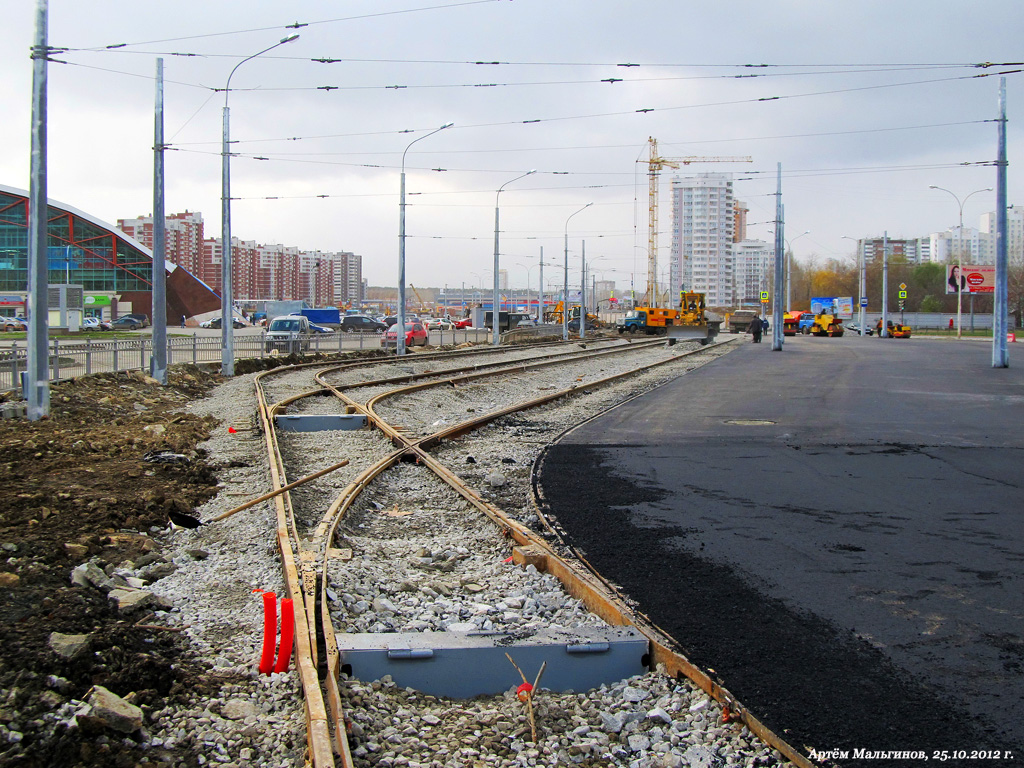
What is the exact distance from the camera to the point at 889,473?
37.8 feet

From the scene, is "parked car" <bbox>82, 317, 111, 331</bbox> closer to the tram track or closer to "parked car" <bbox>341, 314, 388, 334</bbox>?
"parked car" <bbox>341, 314, 388, 334</bbox>

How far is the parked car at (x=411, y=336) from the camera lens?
4647 centimetres

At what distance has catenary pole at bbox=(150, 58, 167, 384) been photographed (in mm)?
23734

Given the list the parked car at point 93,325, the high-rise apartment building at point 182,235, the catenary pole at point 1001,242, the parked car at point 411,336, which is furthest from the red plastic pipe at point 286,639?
the high-rise apartment building at point 182,235

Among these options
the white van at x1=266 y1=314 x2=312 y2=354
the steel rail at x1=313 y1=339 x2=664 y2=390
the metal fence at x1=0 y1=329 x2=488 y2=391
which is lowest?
the steel rail at x1=313 y1=339 x2=664 y2=390

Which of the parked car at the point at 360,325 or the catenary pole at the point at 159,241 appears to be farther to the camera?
the parked car at the point at 360,325

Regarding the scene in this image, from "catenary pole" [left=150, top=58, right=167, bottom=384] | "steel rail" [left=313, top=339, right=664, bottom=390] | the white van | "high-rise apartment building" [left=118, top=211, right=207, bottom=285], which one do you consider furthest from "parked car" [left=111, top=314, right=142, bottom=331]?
"high-rise apartment building" [left=118, top=211, right=207, bottom=285]

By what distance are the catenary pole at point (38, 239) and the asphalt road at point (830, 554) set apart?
9.30 m

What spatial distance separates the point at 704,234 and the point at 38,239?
17068cm

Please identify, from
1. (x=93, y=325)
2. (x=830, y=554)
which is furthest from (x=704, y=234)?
(x=830, y=554)

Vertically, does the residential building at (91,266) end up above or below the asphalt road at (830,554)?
above

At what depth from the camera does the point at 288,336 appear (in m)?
41.8

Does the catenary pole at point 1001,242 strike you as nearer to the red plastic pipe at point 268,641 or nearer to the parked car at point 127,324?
the red plastic pipe at point 268,641

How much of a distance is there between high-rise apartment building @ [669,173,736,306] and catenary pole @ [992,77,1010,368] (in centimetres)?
12846
